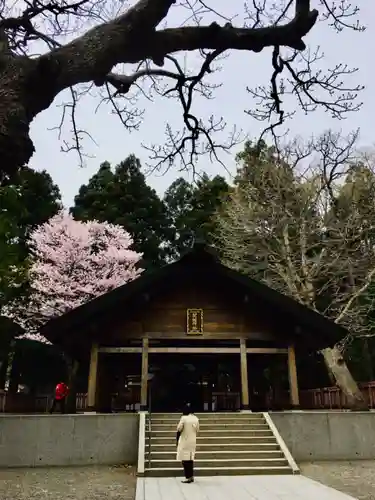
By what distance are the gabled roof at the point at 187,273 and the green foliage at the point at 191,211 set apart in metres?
16.5

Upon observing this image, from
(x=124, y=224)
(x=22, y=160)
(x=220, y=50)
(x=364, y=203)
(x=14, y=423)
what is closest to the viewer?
(x=22, y=160)

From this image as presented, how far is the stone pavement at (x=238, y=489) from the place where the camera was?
7059 mm

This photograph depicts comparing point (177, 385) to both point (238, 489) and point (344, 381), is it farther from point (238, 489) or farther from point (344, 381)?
point (238, 489)

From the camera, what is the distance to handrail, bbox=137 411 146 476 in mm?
9589

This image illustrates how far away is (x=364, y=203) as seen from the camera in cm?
2075

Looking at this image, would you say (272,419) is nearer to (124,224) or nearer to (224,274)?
(224,274)

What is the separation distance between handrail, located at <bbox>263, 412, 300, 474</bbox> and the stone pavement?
1.83ft

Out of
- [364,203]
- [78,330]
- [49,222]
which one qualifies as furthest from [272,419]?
[49,222]

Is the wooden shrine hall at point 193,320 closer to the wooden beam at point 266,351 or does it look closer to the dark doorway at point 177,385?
the wooden beam at point 266,351

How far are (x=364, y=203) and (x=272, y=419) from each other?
463 inches

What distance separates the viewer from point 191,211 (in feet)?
118

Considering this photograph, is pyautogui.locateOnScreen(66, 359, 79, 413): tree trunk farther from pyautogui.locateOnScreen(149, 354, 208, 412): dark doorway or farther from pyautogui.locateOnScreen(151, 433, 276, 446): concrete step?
pyautogui.locateOnScreen(151, 433, 276, 446): concrete step

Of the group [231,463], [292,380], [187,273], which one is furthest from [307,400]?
[231,463]

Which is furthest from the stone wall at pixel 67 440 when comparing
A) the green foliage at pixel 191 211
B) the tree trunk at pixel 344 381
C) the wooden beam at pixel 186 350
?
the green foliage at pixel 191 211
